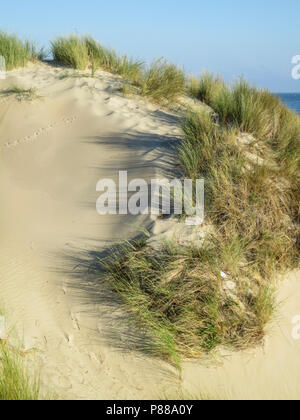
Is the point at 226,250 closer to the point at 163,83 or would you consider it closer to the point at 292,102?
the point at 163,83

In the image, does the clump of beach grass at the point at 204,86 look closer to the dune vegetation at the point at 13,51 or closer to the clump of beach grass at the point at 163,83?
the clump of beach grass at the point at 163,83

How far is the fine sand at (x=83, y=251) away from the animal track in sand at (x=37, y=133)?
2 centimetres

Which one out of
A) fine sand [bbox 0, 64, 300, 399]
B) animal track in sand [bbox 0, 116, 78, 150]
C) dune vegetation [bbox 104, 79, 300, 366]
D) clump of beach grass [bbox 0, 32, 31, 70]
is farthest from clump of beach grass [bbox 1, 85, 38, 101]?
dune vegetation [bbox 104, 79, 300, 366]

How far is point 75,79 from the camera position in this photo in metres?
7.51

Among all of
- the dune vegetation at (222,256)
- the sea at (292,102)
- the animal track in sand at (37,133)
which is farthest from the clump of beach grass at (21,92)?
the sea at (292,102)

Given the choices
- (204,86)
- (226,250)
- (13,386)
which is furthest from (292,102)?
(13,386)

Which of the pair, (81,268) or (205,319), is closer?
(205,319)

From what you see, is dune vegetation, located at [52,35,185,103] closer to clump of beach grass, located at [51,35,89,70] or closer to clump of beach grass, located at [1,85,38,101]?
clump of beach grass, located at [51,35,89,70]

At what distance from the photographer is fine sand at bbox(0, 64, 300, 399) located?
125 inches

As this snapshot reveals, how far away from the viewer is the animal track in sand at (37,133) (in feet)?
19.6

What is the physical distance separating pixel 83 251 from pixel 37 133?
2658 millimetres
